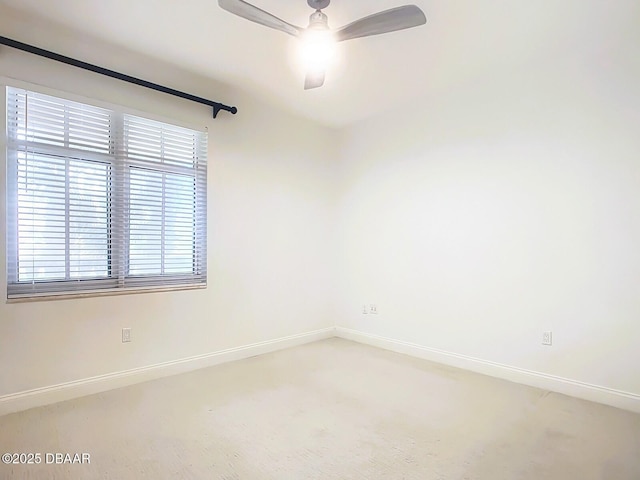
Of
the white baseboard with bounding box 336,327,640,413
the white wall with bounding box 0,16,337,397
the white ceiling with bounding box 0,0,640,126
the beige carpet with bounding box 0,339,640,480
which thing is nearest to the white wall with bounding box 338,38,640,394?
the white baseboard with bounding box 336,327,640,413

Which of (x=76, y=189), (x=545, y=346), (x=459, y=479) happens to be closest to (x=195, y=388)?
(x=76, y=189)

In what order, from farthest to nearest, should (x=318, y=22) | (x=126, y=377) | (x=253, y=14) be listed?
(x=126, y=377) → (x=318, y=22) → (x=253, y=14)

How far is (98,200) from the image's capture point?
9.19 ft

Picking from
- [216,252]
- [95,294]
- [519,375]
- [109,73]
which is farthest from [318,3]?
[519,375]

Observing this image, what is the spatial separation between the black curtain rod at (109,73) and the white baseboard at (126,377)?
2.24 m

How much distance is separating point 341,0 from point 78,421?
304 cm

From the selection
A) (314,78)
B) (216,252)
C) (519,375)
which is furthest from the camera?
(216,252)

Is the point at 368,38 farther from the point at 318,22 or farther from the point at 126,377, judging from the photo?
the point at 126,377

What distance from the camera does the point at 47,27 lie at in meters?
2.53

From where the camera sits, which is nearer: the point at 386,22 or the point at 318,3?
the point at 386,22

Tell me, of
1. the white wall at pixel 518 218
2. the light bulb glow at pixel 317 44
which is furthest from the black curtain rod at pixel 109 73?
the white wall at pixel 518 218

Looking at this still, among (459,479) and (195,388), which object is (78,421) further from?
(459,479)

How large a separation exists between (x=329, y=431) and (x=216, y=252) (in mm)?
1924

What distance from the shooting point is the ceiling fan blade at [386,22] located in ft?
6.26
